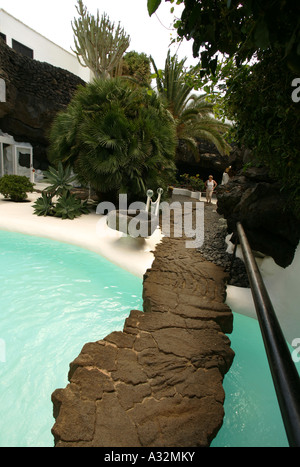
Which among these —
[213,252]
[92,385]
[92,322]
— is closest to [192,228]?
[213,252]

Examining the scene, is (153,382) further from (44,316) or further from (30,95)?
(30,95)

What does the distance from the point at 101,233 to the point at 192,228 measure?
7.95 ft

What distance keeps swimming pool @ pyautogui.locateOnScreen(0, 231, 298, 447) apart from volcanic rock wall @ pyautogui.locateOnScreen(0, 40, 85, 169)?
35.2 feet

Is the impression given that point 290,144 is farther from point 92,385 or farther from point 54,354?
point 54,354

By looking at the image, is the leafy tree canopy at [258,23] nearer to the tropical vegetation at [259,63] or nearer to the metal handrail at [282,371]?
the tropical vegetation at [259,63]

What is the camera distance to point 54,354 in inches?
107

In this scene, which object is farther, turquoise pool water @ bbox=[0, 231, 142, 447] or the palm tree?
the palm tree

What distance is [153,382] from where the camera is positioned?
6.13ft

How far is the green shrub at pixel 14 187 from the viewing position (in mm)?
8703

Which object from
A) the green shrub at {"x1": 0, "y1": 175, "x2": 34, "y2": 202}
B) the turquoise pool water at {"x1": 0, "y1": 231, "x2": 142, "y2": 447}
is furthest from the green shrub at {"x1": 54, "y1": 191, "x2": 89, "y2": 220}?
the green shrub at {"x1": 0, "y1": 175, "x2": 34, "y2": 202}

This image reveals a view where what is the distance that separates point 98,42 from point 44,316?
47.7 ft

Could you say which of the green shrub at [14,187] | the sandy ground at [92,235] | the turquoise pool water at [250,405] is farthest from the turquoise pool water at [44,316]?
the green shrub at [14,187]

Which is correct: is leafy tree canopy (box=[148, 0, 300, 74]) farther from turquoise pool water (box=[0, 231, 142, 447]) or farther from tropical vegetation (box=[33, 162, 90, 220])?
tropical vegetation (box=[33, 162, 90, 220])

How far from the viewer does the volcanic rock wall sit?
12867 mm
